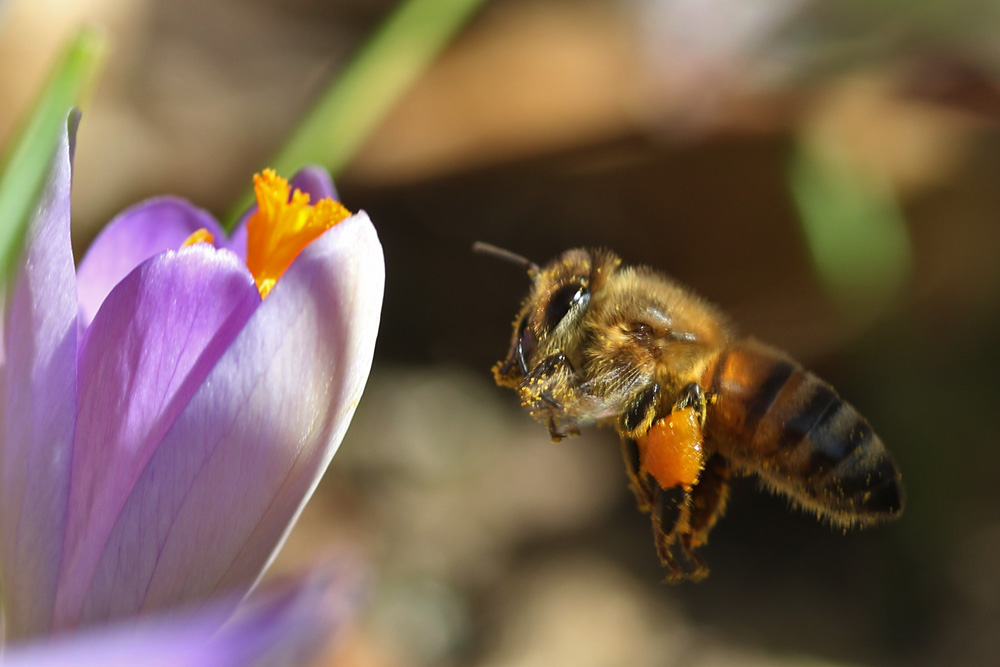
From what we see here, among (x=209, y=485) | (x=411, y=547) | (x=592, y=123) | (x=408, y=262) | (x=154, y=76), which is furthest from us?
(x=408, y=262)

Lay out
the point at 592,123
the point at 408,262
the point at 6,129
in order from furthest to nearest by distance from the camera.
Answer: the point at 408,262 < the point at 592,123 < the point at 6,129

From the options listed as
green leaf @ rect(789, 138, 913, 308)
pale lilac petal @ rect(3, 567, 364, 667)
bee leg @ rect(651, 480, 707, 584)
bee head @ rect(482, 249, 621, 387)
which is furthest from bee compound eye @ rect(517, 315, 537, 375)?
green leaf @ rect(789, 138, 913, 308)

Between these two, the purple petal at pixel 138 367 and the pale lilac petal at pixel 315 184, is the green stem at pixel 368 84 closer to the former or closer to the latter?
the pale lilac petal at pixel 315 184

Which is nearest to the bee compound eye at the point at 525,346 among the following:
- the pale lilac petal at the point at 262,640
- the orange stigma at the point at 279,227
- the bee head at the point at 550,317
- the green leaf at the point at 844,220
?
the bee head at the point at 550,317

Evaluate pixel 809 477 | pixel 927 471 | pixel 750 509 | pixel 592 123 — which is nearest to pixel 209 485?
pixel 809 477

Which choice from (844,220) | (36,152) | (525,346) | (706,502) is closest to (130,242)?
(36,152)

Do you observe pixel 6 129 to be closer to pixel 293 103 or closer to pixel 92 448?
pixel 293 103
